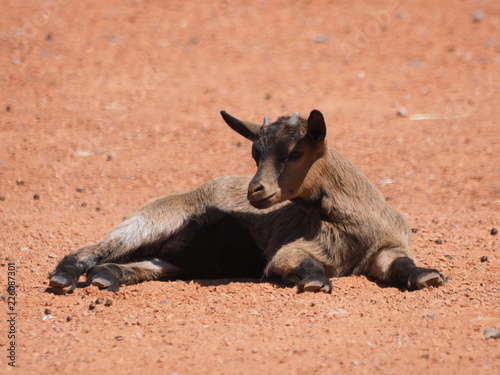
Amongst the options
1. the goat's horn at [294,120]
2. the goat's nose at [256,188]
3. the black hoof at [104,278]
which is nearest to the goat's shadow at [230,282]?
the black hoof at [104,278]

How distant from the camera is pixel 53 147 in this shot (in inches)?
479

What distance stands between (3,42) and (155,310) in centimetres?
1114

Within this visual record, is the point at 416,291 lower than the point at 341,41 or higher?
lower

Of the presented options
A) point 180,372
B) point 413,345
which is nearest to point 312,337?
point 413,345

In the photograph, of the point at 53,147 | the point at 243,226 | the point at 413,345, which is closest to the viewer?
the point at 413,345

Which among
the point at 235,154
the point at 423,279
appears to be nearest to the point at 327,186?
the point at 423,279

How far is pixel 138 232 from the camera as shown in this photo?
785cm

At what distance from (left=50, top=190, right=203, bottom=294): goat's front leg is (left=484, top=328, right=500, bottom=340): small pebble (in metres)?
3.50

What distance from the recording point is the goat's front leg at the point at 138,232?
24.9 feet

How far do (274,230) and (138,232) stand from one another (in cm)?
140

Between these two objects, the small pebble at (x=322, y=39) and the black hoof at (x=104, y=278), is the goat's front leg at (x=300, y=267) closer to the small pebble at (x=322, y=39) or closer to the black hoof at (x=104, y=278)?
the black hoof at (x=104, y=278)

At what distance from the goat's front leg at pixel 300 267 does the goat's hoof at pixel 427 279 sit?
764 millimetres

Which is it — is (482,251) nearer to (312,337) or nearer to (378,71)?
(312,337)

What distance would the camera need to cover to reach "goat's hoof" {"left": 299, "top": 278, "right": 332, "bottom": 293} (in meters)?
6.63
